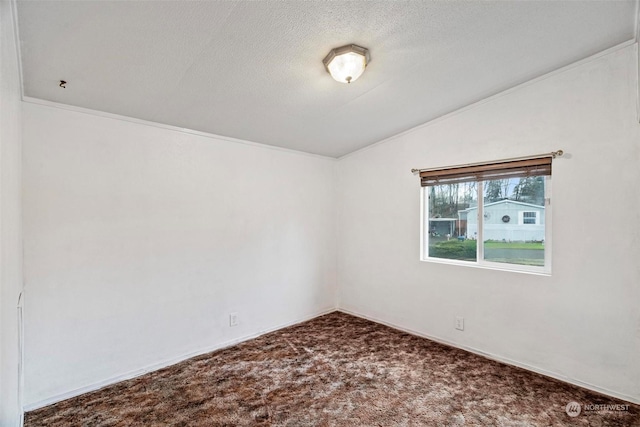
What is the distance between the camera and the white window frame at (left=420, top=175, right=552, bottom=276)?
2.62 meters

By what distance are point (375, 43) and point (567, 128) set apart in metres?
1.82

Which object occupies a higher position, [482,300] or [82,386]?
[482,300]

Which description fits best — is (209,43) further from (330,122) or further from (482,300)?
(482,300)

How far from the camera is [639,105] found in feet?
6.94

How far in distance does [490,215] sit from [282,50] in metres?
2.50

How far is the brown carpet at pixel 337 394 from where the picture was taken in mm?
2010

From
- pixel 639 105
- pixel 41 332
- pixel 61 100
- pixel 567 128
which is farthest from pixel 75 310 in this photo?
pixel 639 105

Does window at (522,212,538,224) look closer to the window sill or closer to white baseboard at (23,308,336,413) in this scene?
the window sill

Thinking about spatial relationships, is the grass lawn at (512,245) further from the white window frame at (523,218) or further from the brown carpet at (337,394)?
the brown carpet at (337,394)

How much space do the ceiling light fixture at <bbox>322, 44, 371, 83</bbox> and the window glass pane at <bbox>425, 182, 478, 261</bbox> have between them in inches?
73.3

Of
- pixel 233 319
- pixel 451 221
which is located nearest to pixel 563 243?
pixel 451 221

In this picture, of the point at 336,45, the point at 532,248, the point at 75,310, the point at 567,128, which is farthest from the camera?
the point at 532,248

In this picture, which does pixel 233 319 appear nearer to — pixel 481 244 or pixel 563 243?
pixel 481 244

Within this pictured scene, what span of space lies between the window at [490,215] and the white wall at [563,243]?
12 cm
